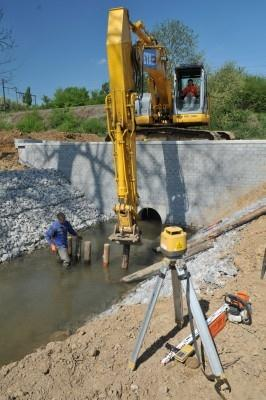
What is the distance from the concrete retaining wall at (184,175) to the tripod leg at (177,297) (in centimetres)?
751

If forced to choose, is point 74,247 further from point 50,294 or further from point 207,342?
point 207,342

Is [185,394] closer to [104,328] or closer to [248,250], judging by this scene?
[104,328]

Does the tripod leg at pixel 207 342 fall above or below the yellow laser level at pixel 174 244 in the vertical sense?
below

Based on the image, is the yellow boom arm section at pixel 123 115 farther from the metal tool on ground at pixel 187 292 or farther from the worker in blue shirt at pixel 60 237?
the metal tool on ground at pixel 187 292

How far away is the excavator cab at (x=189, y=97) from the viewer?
12758 millimetres

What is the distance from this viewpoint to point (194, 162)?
41.4 feet

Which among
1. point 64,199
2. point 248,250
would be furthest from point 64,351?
point 64,199

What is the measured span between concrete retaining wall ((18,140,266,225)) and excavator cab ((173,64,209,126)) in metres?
0.95

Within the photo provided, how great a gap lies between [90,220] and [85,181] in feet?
6.46

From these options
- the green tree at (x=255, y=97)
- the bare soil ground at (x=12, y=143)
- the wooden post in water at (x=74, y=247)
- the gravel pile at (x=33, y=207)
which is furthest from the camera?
the green tree at (x=255, y=97)

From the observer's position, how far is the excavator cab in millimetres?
12758

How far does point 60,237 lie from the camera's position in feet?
31.3

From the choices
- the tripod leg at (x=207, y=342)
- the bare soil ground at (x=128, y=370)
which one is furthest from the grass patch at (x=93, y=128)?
the tripod leg at (x=207, y=342)

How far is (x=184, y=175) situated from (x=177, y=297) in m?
8.31
